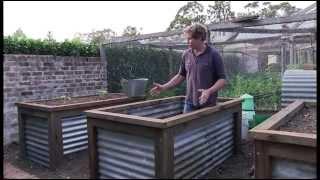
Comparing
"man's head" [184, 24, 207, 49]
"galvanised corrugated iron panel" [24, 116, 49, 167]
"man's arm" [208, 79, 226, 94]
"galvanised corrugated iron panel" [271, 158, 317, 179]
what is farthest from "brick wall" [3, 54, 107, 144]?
"galvanised corrugated iron panel" [271, 158, 317, 179]

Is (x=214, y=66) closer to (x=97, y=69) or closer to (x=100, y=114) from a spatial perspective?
(x=100, y=114)

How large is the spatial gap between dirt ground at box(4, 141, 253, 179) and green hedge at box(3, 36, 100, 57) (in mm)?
1693

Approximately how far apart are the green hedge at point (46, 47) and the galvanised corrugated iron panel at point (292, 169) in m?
4.41

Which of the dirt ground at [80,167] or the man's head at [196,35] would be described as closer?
the man's head at [196,35]

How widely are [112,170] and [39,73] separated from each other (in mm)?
3193

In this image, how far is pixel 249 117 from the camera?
197 inches

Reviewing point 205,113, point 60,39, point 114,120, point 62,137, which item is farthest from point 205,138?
point 60,39

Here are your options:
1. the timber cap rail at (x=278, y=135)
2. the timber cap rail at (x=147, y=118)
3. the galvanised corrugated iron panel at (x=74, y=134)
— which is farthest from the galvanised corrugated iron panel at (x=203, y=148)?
the galvanised corrugated iron panel at (x=74, y=134)

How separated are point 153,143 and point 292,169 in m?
1.04

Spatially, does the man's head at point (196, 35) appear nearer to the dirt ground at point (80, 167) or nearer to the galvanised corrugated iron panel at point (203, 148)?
the galvanised corrugated iron panel at point (203, 148)

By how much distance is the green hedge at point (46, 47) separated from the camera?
5391 millimetres

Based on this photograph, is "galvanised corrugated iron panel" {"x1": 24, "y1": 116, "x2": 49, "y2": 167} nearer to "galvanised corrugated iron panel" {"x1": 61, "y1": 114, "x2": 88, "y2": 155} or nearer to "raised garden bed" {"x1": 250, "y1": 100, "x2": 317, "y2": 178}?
"galvanised corrugated iron panel" {"x1": 61, "y1": 114, "x2": 88, "y2": 155}

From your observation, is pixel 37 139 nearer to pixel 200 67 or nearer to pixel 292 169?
pixel 200 67

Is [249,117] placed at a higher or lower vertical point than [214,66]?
lower
